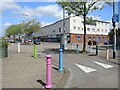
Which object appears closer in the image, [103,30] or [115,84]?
[115,84]

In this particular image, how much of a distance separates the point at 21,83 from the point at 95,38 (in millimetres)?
49613

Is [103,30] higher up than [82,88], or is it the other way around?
[103,30]

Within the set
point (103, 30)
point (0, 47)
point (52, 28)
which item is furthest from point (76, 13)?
point (52, 28)

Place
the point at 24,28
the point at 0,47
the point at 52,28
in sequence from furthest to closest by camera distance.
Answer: the point at 52,28 < the point at 24,28 < the point at 0,47

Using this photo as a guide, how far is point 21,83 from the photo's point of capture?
14.9 ft

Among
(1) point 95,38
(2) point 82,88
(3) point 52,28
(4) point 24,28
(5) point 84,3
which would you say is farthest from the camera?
(3) point 52,28

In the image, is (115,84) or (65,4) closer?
(115,84)

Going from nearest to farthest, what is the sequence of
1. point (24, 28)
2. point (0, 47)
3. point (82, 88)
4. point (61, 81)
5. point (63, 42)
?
point (82, 88) → point (61, 81) → point (0, 47) → point (63, 42) → point (24, 28)

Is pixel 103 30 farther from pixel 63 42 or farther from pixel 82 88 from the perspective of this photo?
pixel 82 88

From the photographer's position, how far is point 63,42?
17531 mm

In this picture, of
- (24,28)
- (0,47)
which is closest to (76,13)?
(0,47)

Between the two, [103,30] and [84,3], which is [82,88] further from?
[103,30]

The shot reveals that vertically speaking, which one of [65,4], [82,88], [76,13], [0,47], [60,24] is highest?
[60,24]

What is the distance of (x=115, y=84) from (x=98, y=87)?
776 millimetres
